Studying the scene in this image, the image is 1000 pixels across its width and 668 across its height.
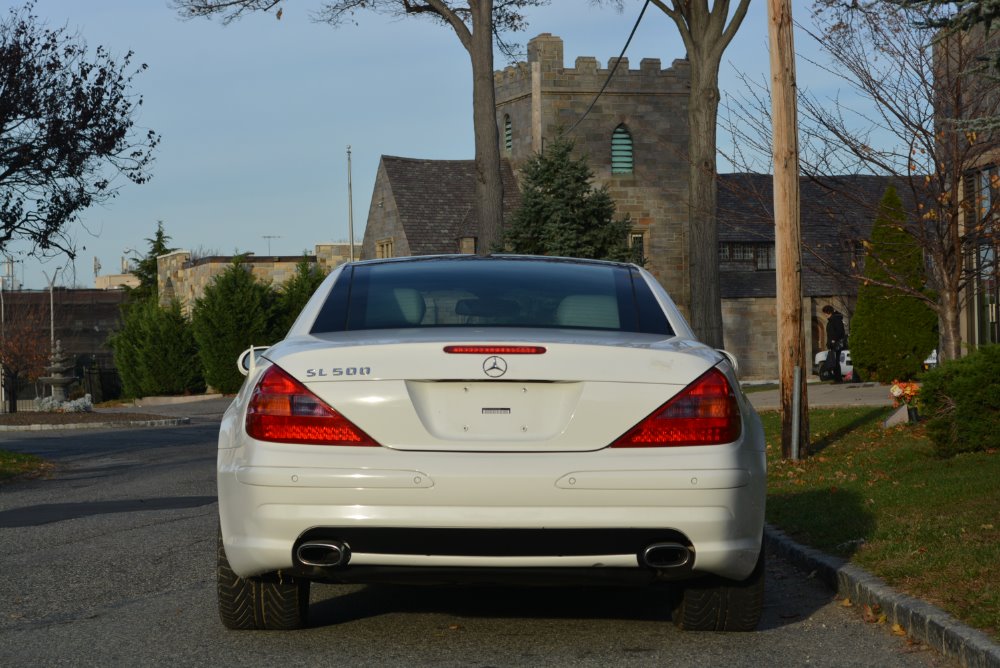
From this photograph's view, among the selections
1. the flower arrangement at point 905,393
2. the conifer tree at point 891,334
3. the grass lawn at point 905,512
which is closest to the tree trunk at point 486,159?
the conifer tree at point 891,334

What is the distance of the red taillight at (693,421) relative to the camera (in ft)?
17.5

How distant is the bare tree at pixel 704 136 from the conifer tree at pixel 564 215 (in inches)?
520

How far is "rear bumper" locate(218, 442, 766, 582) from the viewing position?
17.0 feet

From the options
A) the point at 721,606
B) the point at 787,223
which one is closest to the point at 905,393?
the point at 787,223

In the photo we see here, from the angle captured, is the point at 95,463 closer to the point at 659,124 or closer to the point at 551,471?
the point at 551,471

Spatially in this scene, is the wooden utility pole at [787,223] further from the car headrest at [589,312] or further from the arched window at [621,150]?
the arched window at [621,150]

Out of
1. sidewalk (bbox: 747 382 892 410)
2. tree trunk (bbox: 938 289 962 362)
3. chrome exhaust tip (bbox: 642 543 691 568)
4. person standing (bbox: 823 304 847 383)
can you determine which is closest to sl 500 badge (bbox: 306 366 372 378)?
chrome exhaust tip (bbox: 642 543 691 568)

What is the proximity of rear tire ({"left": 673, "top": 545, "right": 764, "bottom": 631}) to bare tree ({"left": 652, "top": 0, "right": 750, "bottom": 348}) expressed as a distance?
1819cm

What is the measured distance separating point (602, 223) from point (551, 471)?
34.9 m

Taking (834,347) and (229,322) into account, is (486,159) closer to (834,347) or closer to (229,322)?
(834,347)

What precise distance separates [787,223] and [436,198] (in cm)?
4889

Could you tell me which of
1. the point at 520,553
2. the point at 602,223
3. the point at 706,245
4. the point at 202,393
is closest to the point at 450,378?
the point at 520,553

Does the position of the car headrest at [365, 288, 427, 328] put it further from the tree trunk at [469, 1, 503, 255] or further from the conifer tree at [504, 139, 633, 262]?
the conifer tree at [504, 139, 633, 262]

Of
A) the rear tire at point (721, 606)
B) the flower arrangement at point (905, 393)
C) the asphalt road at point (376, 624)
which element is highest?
the flower arrangement at point (905, 393)
